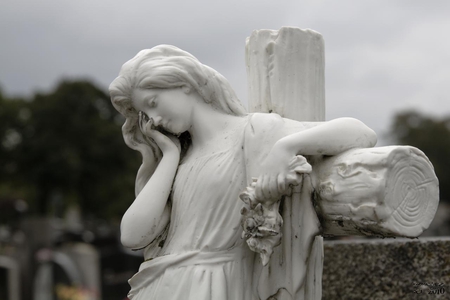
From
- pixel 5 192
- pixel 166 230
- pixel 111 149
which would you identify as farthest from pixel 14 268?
pixel 5 192

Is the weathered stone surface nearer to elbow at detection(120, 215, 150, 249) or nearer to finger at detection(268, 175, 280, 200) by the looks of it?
finger at detection(268, 175, 280, 200)

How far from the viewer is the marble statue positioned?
3.22 m

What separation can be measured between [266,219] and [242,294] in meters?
0.46

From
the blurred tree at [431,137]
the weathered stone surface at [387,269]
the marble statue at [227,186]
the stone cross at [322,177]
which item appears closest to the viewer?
the stone cross at [322,177]

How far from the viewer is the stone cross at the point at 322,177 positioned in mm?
3111

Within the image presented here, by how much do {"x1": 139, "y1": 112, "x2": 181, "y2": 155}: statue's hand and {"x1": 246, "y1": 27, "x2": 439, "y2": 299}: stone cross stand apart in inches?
19.9

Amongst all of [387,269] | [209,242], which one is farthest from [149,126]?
[387,269]

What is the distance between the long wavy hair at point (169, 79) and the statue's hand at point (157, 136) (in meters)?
0.08

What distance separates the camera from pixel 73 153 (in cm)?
4044

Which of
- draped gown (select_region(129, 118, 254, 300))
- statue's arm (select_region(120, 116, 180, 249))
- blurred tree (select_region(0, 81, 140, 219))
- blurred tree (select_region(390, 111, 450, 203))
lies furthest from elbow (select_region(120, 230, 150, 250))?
blurred tree (select_region(390, 111, 450, 203))

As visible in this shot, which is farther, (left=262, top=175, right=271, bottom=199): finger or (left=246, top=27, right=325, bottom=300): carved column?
(left=246, top=27, right=325, bottom=300): carved column

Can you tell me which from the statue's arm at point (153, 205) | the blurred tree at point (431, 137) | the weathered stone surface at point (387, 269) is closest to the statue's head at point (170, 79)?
the statue's arm at point (153, 205)

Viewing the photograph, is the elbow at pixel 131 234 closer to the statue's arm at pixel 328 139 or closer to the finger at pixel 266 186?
the finger at pixel 266 186

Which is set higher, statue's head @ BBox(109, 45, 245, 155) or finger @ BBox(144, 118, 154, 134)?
statue's head @ BBox(109, 45, 245, 155)
